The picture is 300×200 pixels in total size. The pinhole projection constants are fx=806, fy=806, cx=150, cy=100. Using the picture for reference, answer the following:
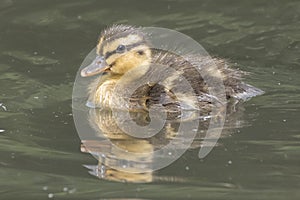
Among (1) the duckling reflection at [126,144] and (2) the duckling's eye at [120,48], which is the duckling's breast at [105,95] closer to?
(1) the duckling reflection at [126,144]

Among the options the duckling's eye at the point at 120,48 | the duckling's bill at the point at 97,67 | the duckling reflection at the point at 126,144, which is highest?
the duckling's eye at the point at 120,48

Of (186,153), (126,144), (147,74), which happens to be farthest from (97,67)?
(186,153)

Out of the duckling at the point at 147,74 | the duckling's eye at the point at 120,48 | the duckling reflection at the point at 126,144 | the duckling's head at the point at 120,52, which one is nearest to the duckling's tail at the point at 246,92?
the duckling at the point at 147,74

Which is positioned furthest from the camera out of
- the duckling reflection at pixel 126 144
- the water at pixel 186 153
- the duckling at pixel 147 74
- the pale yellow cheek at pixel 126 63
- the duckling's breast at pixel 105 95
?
the pale yellow cheek at pixel 126 63

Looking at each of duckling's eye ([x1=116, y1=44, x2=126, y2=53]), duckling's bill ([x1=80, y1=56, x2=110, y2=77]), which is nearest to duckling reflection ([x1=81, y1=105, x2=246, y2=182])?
duckling's bill ([x1=80, y1=56, x2=110, y2=77])

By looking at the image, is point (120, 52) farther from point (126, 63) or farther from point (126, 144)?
point (126, 144)

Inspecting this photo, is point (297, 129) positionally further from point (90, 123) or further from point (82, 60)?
point (82, 60)

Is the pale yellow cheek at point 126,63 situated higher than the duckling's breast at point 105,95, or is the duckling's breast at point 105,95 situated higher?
the pale yellow cheek at point 126,63
